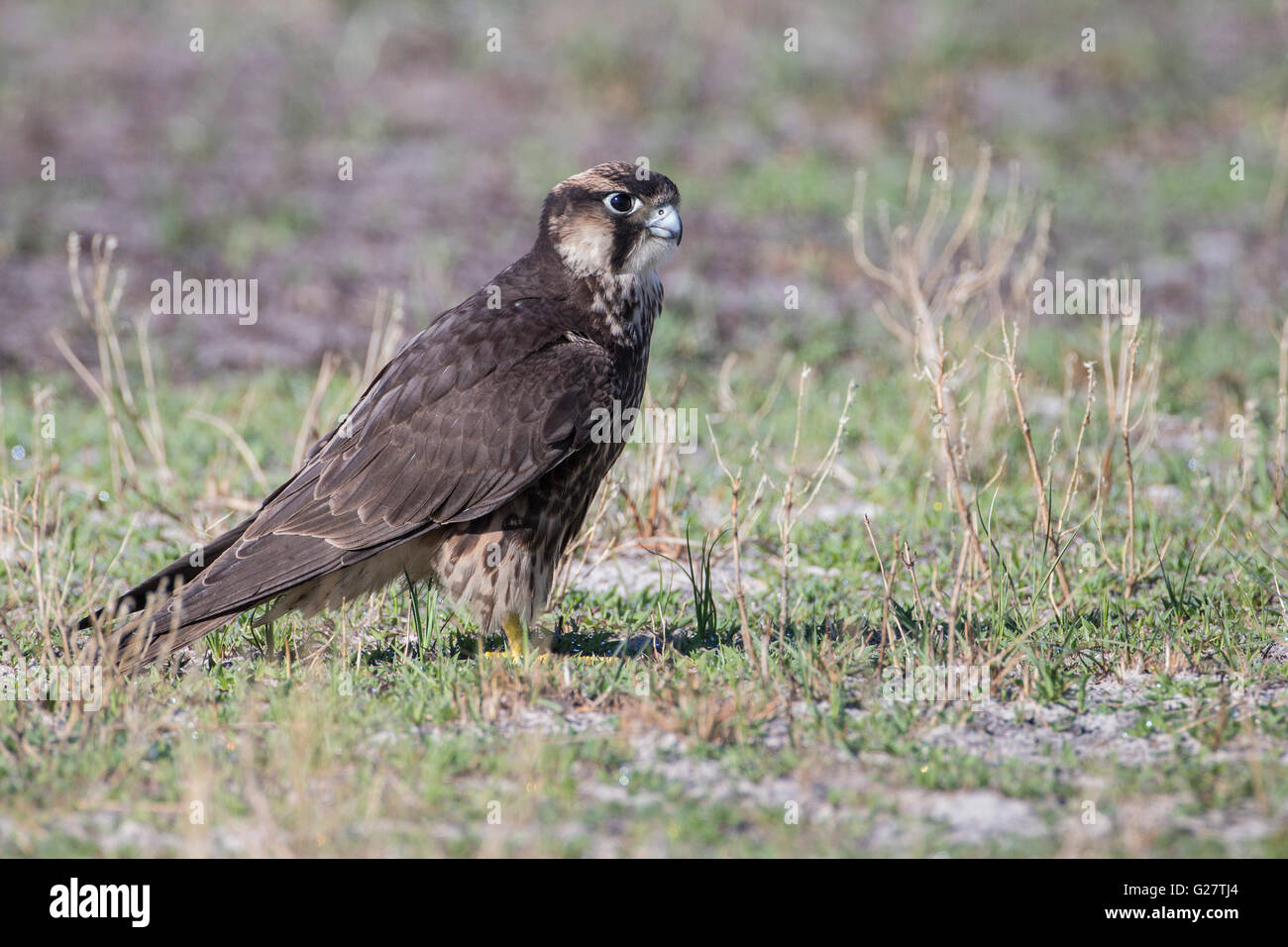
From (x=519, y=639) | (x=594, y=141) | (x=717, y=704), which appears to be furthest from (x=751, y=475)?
(x=594, y=141)

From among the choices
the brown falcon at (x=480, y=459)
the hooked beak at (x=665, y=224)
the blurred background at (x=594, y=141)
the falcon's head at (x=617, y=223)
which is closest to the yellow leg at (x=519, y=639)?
the brown falcon at (x=480, y=459)

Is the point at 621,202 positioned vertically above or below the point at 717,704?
above

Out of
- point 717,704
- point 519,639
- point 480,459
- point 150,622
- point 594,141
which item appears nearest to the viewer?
point 717,704

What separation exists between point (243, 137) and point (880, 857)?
30.8 feet

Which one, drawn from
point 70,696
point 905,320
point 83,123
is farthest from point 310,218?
point 70,696

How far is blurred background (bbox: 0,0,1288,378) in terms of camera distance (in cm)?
887

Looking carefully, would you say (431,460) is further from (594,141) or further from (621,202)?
(594,141)

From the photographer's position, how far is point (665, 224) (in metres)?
4.61

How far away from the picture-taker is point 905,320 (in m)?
7.94

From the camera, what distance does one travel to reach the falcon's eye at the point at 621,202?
4.62m

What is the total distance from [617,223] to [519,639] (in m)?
1.39

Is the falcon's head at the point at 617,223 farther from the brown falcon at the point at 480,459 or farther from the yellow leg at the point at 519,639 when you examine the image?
the yellow leg at the point at 519,639

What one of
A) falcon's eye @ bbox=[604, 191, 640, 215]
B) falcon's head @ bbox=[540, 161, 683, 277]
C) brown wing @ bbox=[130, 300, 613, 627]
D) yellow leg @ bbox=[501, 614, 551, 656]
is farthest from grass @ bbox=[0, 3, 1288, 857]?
falcon's eye @ bbox=[604, 191, 640, 215]
